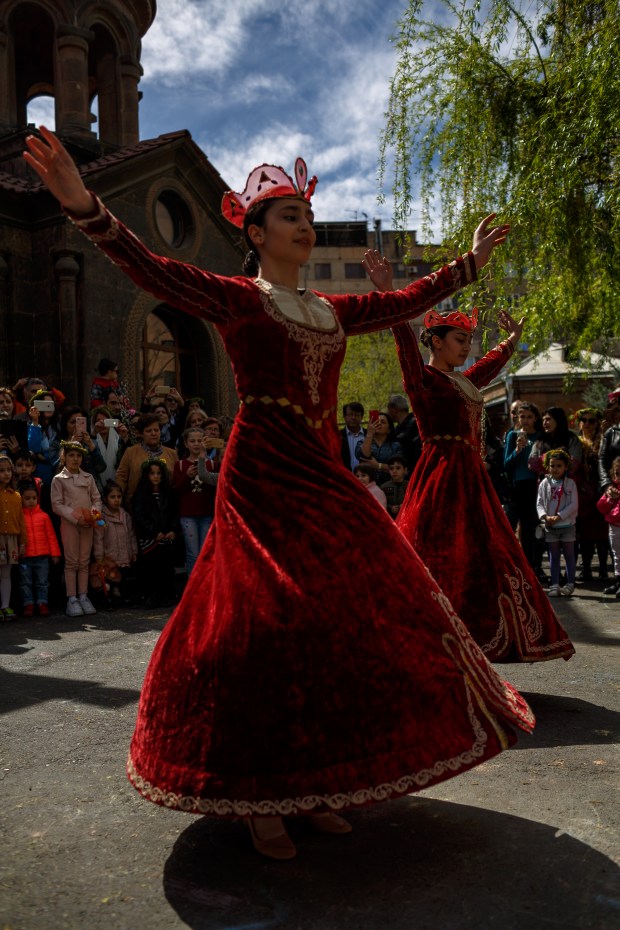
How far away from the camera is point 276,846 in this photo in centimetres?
263

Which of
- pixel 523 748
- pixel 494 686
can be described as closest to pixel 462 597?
pixel 523 748

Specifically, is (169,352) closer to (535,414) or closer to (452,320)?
(535,414)

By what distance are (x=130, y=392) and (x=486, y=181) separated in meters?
7.73

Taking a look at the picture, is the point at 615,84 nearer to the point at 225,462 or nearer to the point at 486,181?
the point at 486,181

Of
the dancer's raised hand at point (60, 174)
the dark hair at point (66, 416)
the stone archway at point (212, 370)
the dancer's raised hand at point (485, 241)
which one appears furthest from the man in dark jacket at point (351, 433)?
the stone archway at point (212, 370)

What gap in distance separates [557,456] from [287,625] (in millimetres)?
6940

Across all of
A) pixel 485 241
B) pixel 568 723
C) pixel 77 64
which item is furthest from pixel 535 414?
pixel 77 64

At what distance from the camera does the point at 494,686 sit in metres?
2.79

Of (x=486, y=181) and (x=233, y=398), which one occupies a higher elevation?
(x=486, y=181)

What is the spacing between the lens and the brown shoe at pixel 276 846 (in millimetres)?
2619

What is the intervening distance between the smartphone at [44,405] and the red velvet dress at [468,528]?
5204 mm

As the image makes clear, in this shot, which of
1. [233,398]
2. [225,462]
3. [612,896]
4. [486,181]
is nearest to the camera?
[612,896]

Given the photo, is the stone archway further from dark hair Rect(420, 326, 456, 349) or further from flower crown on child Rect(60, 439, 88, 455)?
dark hair Rect(420, 326, 456, 349)

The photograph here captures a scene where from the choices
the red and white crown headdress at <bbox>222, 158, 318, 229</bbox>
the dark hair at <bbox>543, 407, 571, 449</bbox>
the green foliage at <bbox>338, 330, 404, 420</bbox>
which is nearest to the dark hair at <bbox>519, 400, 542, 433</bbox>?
the dark hair at <bbox>543, 407, 571, 449</bbox>
